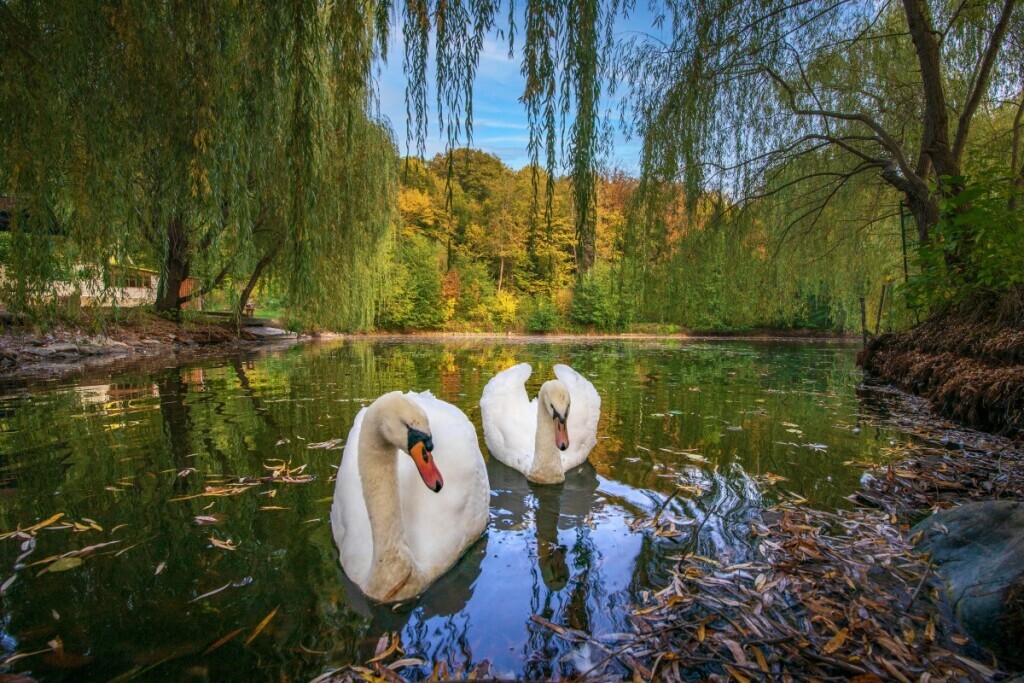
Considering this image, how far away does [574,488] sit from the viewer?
13.6 ft

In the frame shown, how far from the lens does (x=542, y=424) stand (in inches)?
169

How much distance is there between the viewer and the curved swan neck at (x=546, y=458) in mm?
4184

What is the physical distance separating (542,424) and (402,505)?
163 centimetres

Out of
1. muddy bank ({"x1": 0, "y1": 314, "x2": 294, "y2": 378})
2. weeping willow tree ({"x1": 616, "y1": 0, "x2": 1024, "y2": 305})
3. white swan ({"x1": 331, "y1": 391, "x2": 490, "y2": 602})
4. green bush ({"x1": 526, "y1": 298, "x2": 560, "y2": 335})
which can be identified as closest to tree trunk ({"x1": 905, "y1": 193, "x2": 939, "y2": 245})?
weeping willow tree ({"x1": 616, "y1": 0, "x2": 1024, "y2": 305})

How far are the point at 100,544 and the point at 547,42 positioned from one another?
3343 millimetres

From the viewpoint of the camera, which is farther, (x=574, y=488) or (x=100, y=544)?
(x=574, y=488)

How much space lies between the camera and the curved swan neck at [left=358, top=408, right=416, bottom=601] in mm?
2486

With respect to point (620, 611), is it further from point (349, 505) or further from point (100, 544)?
point (100, 544)

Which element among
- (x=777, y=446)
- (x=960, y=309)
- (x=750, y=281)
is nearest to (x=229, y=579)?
(x=777, y=446)

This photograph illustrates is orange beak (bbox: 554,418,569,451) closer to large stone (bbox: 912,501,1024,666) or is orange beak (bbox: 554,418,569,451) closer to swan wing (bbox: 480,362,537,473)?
swan wing (bbox: 480,362,537,473)

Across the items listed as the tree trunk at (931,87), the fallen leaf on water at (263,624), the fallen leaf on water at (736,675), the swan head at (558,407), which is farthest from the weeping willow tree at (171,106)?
Result: the tree trunk at (931,87)

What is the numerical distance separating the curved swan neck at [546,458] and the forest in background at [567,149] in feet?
3.82

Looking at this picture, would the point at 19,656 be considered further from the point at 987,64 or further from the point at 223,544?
the point at 987,64

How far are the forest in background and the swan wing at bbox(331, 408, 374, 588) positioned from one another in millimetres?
941
